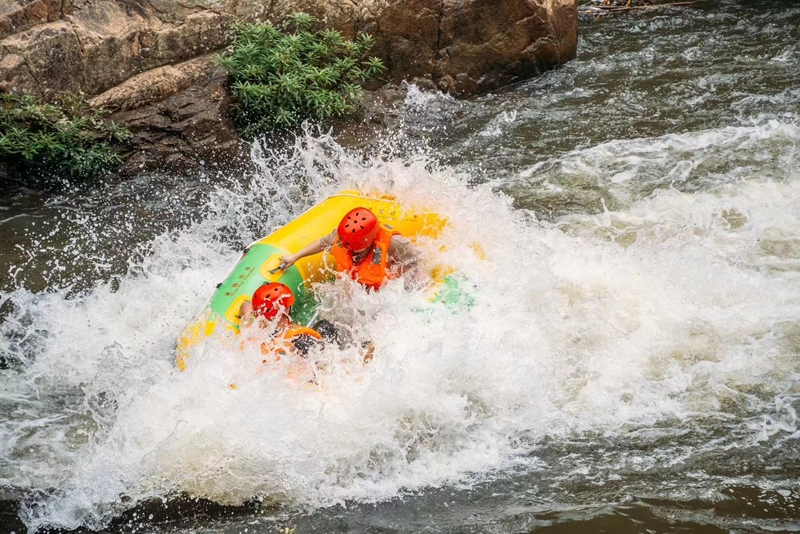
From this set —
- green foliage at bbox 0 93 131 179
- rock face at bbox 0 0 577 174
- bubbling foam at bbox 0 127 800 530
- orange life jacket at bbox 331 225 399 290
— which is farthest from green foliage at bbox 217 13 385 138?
orange life jacket at bbox 331 225 399 290

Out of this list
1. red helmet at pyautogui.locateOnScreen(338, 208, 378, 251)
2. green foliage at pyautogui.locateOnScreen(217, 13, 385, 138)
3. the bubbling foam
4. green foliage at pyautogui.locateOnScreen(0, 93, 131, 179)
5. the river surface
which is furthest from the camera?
green foliage at pyautogui.locateOnScreen(217, 13, 385, 138)

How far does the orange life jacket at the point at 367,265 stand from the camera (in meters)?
5.52

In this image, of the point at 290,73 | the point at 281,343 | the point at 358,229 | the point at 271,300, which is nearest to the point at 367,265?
the point at 358,229

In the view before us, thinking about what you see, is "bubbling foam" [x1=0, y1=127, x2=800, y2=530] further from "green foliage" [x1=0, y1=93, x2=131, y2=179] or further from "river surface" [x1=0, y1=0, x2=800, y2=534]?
"green foliage" [x1=0, y1=93, x2=131, y2=179]

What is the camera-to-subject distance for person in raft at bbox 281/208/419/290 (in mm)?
5367

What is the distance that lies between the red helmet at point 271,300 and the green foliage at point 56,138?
3365mm

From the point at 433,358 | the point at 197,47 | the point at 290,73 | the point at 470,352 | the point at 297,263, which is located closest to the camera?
the point at 433,358

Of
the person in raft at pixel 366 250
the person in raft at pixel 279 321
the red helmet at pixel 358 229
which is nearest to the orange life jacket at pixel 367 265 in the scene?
the person in raft at pixel 366 250

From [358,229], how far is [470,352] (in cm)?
111

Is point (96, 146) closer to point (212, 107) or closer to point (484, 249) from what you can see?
point (212, 107)

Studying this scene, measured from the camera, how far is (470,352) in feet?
17.7

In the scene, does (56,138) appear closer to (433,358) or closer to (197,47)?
(197,47)

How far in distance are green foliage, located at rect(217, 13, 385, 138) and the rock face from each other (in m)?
0.20

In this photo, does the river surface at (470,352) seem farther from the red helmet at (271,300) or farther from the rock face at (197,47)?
the rock face at (197,47)
